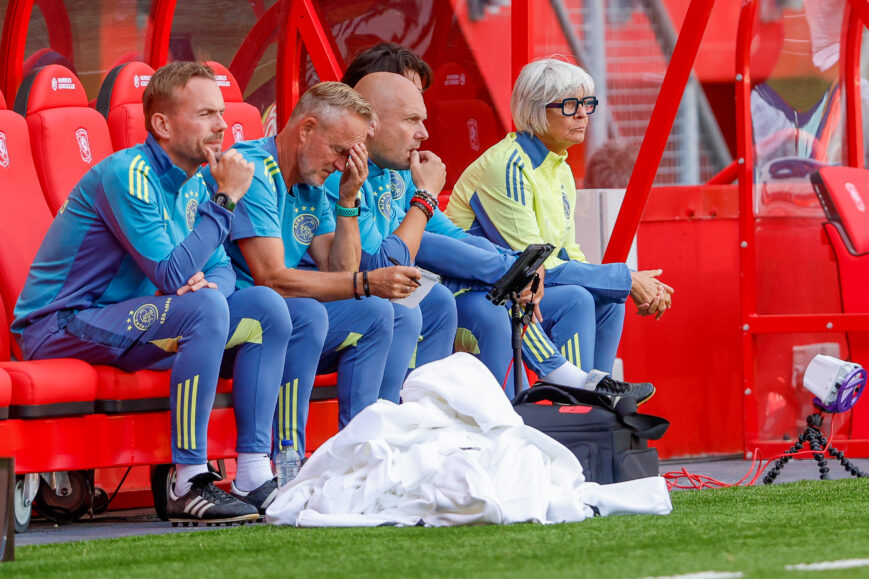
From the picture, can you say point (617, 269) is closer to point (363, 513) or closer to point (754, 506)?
point (754, 506)

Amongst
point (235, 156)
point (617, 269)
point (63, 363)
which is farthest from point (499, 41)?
point (63, 363)

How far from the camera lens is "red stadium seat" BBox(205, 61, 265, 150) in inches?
208

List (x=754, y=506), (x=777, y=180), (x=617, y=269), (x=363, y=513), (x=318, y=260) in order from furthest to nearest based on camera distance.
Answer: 1. (x=777, y=180)
2. (x=617, y=269)
3. (x=318, y=260)
4. (x=754, y=506)
5. (x=363, y=513)

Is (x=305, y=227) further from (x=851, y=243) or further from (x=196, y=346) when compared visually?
(x=851, y=243)

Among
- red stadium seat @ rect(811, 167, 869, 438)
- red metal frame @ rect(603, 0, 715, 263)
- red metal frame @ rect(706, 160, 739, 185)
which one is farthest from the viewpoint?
red metal frame @ rect(706, 160, 739, 185)

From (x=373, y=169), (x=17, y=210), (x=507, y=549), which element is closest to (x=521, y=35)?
(x=373, y=169)

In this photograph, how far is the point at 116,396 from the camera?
3.94 m

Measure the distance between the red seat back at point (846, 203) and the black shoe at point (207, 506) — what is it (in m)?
3.08

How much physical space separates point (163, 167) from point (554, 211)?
5.14ft

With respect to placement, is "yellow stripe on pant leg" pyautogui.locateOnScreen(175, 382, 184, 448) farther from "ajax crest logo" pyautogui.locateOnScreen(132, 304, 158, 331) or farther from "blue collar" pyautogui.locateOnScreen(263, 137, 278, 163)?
"blue collar" pyautogui.locateOnScreen(263, 137, 278, 163)

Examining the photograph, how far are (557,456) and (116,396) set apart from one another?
121 centimetres

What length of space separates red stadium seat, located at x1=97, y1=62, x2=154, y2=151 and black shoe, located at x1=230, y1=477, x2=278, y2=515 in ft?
5.23

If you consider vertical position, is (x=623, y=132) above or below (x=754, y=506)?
above

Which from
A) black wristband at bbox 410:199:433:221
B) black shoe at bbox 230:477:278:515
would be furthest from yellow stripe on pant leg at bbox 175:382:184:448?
black wristband at bbox 410:199:433:221
